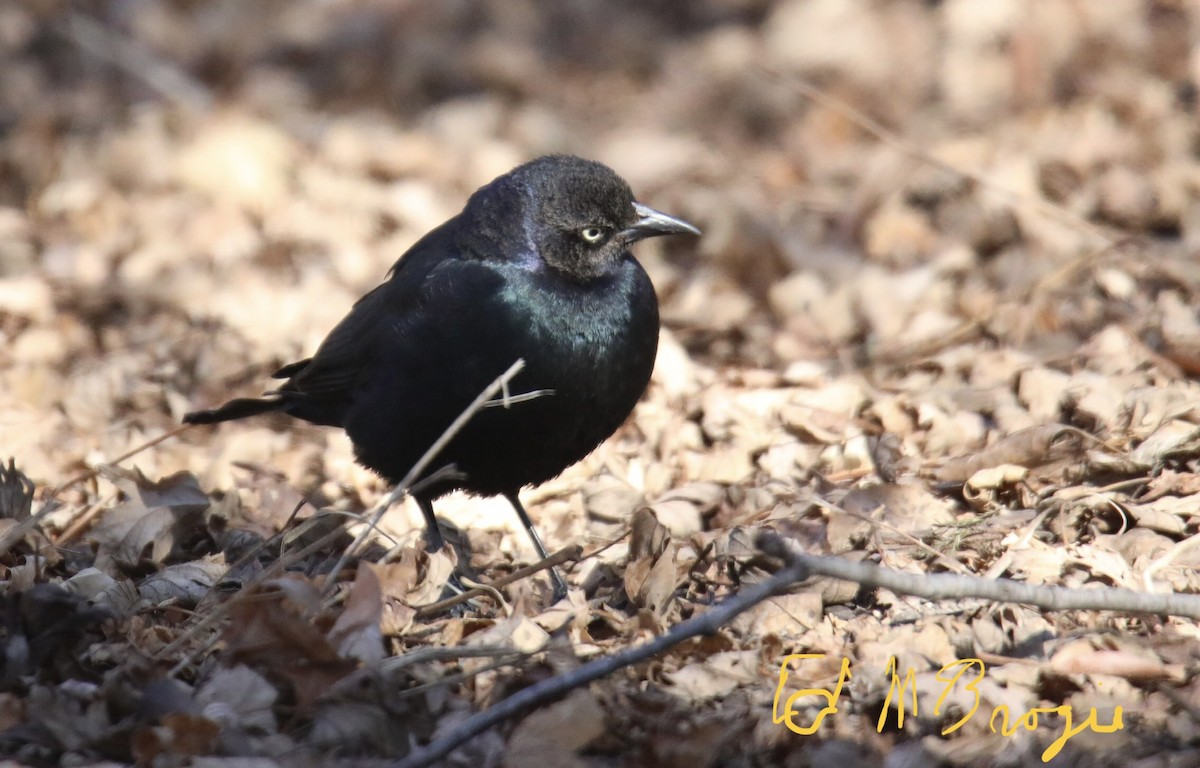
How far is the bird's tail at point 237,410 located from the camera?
15.2 feet

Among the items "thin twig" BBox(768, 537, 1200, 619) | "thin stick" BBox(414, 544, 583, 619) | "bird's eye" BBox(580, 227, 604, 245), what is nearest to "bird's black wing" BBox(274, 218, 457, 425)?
"bird's eye" BBox(580, 227, 604, 245)

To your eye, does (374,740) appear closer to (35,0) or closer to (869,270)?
(869,270)

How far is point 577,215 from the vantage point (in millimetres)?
4250

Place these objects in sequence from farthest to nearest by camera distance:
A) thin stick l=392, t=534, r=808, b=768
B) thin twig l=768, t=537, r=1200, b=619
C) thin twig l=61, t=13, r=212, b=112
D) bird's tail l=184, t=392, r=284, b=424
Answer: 1. thin twig l=61, t=13, r=212, b=112
2. bird's tail l=184, t=392, r=284, b=424
3. thin twig l=768, t=537, r=1200, b=619
4. thin stick l=392, t=534, r=808, b=768

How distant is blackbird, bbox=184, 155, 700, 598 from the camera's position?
3.96 m

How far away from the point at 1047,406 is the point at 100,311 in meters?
4.19

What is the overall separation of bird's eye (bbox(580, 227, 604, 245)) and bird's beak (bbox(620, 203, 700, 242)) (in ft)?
0.28

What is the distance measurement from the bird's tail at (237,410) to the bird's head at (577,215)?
4.02ft

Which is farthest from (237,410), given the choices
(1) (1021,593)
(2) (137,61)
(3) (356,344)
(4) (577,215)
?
(2) (137,61)

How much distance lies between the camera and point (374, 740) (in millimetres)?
2814

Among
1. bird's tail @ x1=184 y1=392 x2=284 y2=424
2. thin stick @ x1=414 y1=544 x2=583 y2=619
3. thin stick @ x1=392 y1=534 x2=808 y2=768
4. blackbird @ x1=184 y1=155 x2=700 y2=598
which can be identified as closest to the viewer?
thin stick @ x1=392 y1=534 x2=808 y2=768

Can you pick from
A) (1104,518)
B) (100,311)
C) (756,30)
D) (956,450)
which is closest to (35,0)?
(100,311)
